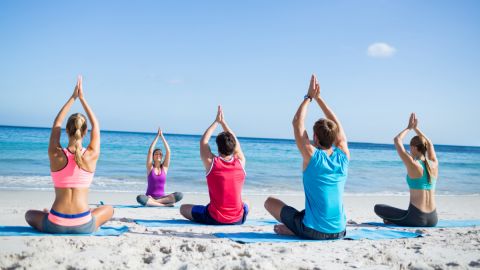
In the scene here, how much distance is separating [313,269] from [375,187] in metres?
11.9

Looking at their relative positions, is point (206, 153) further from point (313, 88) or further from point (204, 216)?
point (313, 88)

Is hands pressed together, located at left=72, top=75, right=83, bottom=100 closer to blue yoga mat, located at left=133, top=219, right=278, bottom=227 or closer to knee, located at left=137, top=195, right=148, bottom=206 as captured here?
blue yoga mat, located at left=133, top=219, right=278, bottom=227

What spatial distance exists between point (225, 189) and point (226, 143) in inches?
23.3

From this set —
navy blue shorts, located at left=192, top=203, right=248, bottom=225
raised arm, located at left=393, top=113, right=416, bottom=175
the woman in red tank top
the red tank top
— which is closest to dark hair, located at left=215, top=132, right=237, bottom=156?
the woman in red tank top

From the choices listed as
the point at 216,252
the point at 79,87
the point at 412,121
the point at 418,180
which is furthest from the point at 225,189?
the point at 412,121

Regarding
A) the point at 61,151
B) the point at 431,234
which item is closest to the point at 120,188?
the point at 61,151

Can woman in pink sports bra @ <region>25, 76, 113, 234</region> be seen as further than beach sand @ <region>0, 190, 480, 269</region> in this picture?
Yes

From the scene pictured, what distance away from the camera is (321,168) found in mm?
4102

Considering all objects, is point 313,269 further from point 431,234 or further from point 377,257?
point 431,234

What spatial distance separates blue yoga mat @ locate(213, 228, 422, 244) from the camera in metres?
4.51

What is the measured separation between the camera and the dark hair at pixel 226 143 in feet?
17.2

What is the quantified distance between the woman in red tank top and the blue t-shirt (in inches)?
48.7

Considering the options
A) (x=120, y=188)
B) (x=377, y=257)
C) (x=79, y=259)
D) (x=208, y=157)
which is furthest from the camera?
(x=120, y=188)

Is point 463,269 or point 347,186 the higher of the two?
point 463,269
